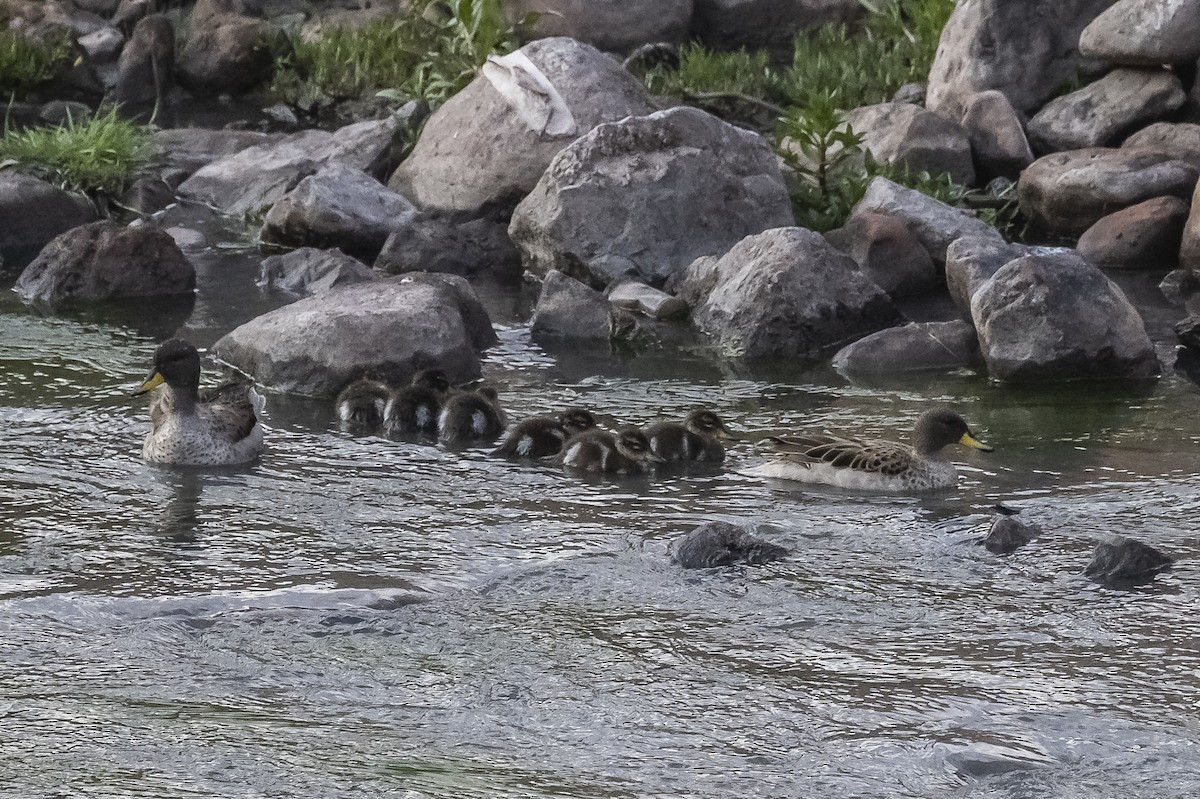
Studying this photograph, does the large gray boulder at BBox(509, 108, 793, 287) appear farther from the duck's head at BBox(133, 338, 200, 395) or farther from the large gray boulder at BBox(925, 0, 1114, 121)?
the duck's head at BBox(133, 338, 200, 395)

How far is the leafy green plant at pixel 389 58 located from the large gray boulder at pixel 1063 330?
712 cm

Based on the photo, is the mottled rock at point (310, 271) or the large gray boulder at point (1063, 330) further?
the mottled rock at point (310, 271)

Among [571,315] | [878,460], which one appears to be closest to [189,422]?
[878,460]

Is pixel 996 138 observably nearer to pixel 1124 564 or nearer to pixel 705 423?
pixel 705 423

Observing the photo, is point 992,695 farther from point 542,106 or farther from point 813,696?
point 542,106

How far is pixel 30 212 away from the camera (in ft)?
42.4

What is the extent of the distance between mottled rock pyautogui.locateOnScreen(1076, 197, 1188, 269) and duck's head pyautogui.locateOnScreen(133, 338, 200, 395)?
6691 mm

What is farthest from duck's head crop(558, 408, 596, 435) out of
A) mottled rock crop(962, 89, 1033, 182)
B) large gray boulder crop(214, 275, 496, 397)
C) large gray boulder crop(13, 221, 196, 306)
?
mottled rock crop(962, 89, 1033, 182)

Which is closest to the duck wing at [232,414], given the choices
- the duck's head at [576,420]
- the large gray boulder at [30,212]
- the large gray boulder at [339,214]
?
the duck's head at [576,420]

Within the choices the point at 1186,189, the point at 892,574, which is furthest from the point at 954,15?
the point at 892,574

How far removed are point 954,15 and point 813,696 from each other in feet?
35.4

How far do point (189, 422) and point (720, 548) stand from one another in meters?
2.75

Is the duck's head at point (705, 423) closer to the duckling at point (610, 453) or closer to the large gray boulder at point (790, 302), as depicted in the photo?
the duckling at point (610, 453)

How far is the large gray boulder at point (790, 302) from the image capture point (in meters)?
10.1
